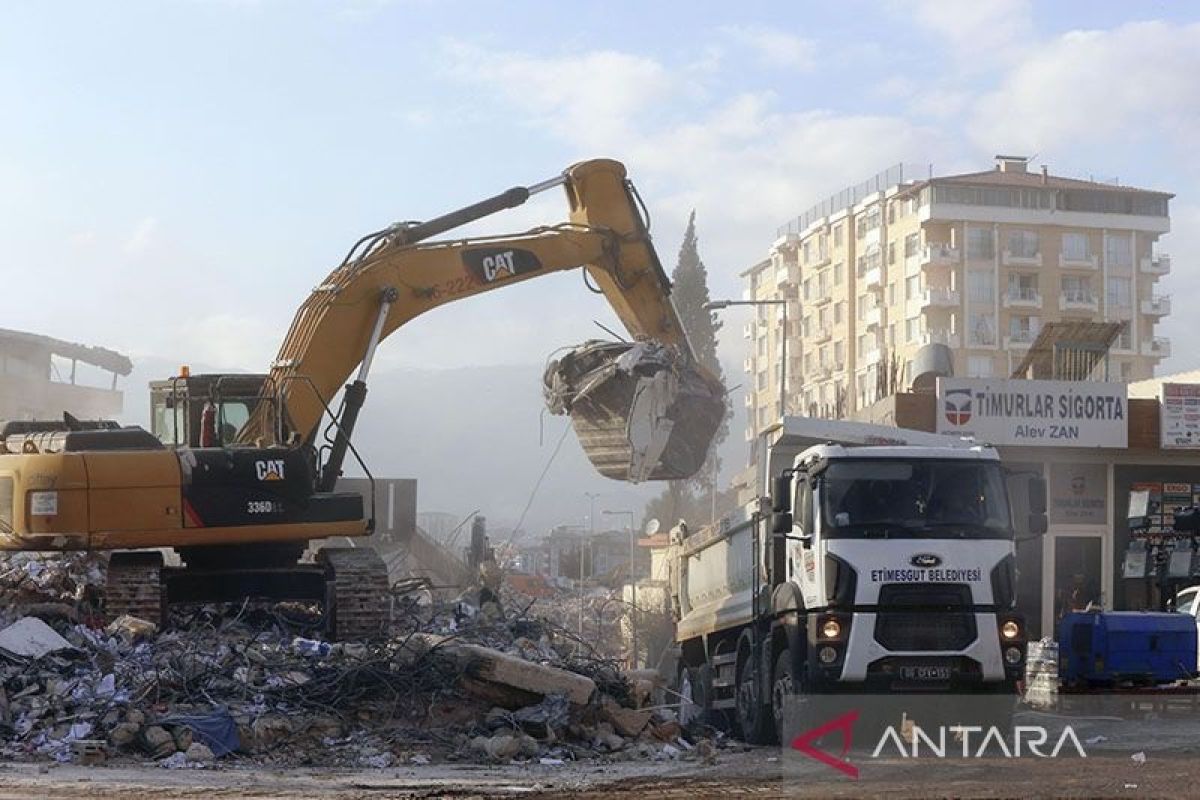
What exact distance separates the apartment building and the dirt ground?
85310 millimetres

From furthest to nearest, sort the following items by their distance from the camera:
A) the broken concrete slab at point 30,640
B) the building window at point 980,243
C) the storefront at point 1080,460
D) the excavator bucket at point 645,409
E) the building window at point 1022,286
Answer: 1. the building window at point 1022,286
2. the building window at point 980,243
3. the storefront at point 1080,460
4. the excavator bucket at point 645,409
5. the broken concrete slab at point 30,640

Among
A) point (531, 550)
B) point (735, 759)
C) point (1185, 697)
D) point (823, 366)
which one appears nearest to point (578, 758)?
point (735, 759)

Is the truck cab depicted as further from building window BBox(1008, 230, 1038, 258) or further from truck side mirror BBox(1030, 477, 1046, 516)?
building window BBox(1008, 230, 1038, 258)

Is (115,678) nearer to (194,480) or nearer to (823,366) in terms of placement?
(194,480)

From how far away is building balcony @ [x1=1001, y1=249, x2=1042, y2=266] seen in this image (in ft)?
340

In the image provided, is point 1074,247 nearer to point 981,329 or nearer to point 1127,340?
point 1127,340

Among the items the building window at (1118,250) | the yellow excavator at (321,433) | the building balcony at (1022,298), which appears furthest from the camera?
the building window at (1118,250)

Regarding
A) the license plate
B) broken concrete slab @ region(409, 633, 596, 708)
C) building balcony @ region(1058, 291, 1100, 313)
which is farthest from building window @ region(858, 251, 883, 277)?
broken concrete slab @ region(409, 633, 596, 708)

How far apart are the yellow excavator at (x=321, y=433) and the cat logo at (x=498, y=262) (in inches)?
0.8

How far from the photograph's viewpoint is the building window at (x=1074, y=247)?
106 m

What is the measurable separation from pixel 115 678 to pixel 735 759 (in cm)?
574

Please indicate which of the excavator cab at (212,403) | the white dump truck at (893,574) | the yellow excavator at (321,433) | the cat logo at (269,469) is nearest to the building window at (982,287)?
the yellow excavator at (321,433)

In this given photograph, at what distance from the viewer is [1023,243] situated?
104312 millimetres

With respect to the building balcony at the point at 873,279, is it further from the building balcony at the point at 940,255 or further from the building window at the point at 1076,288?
the building window at the point at 1076,288
